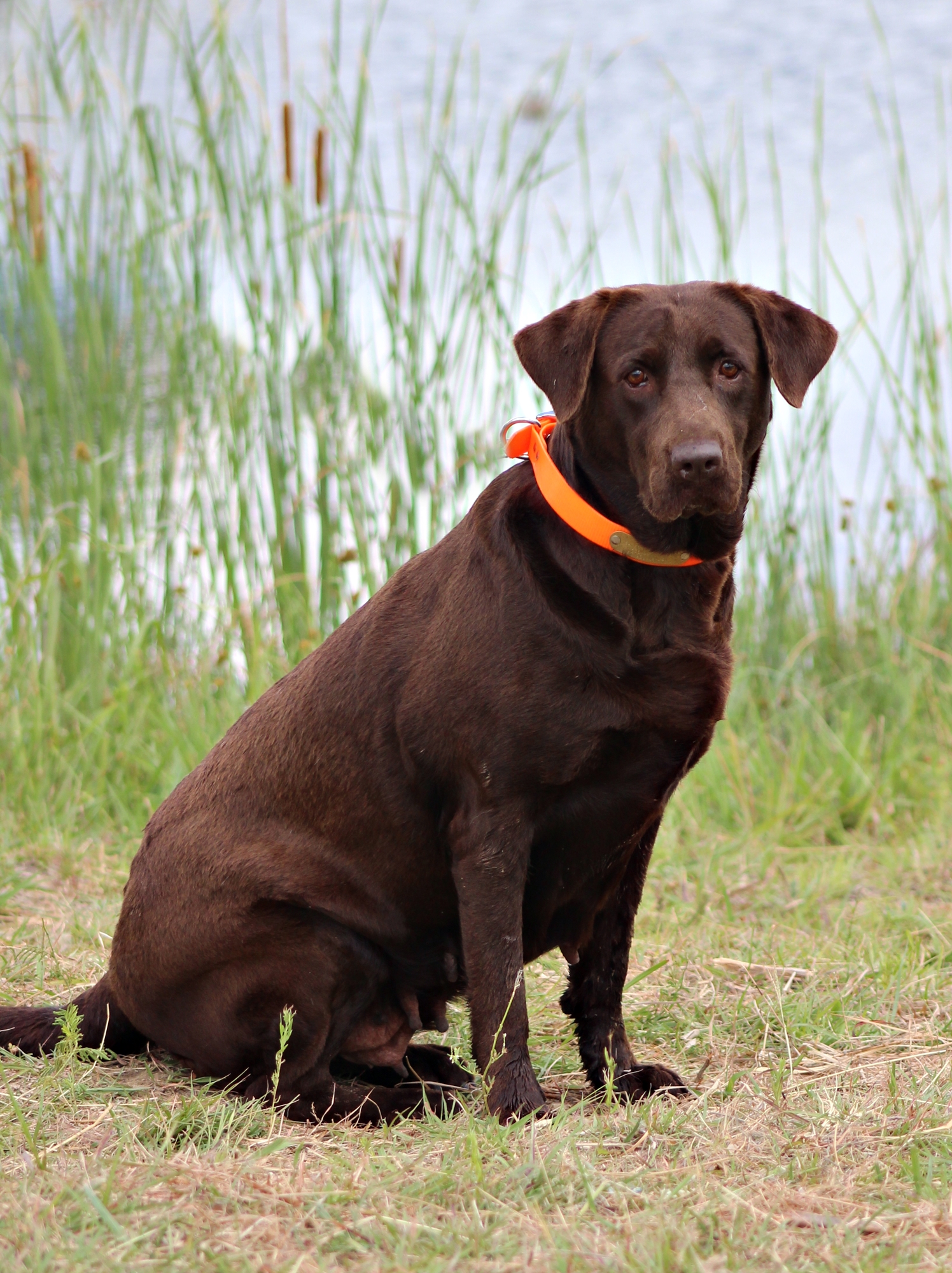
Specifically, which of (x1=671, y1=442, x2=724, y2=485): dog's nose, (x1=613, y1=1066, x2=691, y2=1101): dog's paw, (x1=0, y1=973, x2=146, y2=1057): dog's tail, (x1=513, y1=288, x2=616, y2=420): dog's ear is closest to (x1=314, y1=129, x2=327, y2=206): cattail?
(x1=513, y1=288, x2=616, y2=420): dog's ear

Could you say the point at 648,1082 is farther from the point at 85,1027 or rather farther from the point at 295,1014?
the point at 85,1027

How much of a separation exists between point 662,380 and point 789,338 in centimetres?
31

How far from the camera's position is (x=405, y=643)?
8.00 feet

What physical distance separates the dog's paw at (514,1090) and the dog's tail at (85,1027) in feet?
2.60

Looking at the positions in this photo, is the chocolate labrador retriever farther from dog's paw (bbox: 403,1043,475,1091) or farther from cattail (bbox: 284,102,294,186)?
cattail (bbox: 284,102,294,186)

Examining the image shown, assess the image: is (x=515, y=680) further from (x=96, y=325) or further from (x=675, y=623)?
(x=96, y=325)

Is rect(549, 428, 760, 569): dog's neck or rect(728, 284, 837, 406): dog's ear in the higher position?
rect(728, 284, 837, 406): dog's ear

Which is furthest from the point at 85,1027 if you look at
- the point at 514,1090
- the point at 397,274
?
the point at 397,274

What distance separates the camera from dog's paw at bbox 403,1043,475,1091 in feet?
8.62

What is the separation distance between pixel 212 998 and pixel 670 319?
4.98ft

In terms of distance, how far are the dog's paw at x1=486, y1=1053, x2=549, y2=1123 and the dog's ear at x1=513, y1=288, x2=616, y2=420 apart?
1.16 metres

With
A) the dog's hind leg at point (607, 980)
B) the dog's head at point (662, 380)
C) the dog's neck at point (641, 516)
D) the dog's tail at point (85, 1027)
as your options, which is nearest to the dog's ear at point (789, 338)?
the dog's head at point (662, 380)

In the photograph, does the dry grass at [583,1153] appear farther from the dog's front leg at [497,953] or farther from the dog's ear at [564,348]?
the dog's ear at [564,348]

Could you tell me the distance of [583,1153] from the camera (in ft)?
6.75
